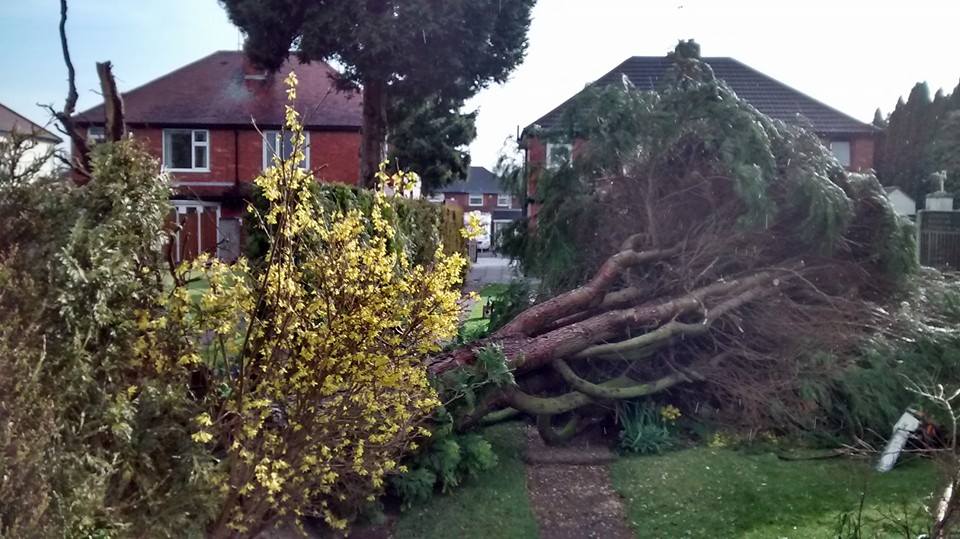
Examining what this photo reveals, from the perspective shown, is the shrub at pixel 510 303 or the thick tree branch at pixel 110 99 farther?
the shrub at pixel 510 303

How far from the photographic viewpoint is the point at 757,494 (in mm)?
5996

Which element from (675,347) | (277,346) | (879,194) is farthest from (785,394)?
(277,346)

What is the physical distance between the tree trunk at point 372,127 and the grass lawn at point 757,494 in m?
14.2

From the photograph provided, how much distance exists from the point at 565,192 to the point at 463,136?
23.0 m

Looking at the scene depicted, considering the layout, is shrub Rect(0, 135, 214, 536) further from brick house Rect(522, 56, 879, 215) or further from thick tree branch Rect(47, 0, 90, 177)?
brick house Rect(522, 56, 879, 215)

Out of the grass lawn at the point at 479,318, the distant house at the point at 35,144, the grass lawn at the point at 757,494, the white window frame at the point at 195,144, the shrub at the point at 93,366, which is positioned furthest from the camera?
the white window frame at the point at 195,144

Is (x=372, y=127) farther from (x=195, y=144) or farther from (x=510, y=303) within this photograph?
(x=510, y=303)

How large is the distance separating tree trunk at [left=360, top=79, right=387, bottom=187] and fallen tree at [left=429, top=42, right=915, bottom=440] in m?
11.9

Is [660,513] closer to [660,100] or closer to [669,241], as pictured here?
[669,241]

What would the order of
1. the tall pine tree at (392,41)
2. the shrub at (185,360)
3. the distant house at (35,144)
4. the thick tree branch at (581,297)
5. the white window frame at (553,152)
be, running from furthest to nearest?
the tall pine tree at (392,41) → the white window frame at (553,152) → the thick tree branch at (581,297) → the distant house at (35,144) → the shrub at (185,360)

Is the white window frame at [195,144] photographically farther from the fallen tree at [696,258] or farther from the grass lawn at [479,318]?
the fallen tree at [696,258]

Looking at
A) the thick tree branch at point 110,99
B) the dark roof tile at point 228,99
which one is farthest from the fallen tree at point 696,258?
the dark roof tile at point 228,99

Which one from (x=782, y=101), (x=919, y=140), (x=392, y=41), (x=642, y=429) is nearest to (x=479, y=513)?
(x=642, y=429)

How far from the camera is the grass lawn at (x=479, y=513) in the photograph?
5570 mm
